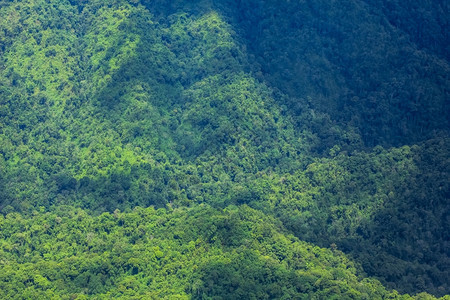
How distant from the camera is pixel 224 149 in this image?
98562mm

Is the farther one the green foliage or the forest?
the forest

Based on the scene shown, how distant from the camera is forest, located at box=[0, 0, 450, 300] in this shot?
274 ft

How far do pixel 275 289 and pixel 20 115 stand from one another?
34.2m

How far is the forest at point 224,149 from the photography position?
274 ft

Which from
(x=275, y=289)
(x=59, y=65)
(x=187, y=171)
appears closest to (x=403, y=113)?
(x=187, y=171)

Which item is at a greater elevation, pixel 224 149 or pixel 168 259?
pixel 224 149

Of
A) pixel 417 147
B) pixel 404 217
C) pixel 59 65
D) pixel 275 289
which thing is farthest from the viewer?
pixel 59 65

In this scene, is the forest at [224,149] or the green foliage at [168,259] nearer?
the green foliage at [168,259]

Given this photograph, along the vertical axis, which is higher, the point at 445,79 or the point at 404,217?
the point at 445,79

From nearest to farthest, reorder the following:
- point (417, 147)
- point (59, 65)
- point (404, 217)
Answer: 1. point (404, 217)
2. point (417, 147)
3. point (59, 65)

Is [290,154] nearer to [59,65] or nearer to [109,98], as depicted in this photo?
[109,98]

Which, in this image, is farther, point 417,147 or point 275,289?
point 417,147

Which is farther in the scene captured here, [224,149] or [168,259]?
[224,149]

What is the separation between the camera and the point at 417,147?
94875mm
